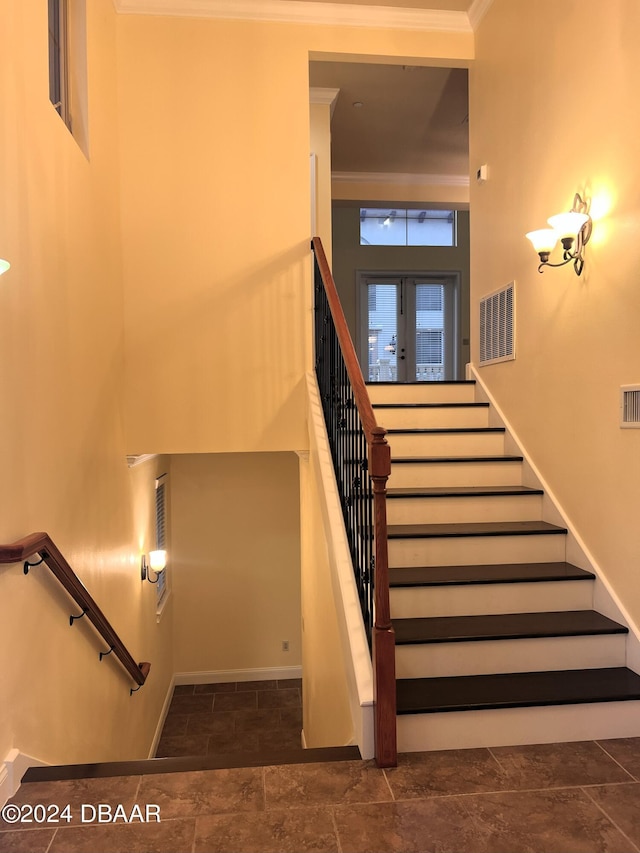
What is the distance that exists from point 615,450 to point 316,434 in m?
1.64

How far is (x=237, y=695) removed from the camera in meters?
6.47

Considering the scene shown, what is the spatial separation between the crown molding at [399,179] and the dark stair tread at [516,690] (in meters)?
6.76

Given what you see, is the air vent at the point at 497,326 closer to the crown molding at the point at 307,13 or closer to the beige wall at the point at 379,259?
the crown molding at the point at 307,13

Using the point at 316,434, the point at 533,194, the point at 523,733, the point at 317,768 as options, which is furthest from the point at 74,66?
the point at 523,733

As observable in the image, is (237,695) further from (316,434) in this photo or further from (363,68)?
(363,68)

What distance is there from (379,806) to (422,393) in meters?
2.96

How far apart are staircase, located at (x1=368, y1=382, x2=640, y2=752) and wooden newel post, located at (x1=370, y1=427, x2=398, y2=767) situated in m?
Answer: 0.12

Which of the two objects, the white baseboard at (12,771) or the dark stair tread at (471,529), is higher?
the dark stair tread at (471,529)

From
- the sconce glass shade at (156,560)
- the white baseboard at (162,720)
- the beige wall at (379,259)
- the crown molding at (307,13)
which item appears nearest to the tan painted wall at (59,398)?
the crown molding at (307,13)

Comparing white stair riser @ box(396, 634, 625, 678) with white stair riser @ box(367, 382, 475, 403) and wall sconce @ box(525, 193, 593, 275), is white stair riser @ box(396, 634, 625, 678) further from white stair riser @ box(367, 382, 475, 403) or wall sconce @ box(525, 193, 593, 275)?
white stair riser @ box(367, 382, 475, 403)

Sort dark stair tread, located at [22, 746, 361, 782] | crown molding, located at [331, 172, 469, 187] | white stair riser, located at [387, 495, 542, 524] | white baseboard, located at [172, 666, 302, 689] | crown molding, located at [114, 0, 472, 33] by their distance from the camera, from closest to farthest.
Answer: dark stair tread, located at [22, 746, 361, 782] → white stair riser, located at [387, 495, 542, 524] → crown molding, located at [114, 0, 472, 33] → white baseboard, located at [172, 666, 302, 689] → crown molding, located at [331, 172, 469, 187]

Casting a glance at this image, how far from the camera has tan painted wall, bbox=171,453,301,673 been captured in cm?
670

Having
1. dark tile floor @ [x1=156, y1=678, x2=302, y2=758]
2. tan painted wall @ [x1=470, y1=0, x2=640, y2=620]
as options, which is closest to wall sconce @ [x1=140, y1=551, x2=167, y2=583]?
dark tile floor @ [x1=156, y1=678, x2=302, y2=758]

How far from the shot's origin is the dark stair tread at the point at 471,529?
304cm
